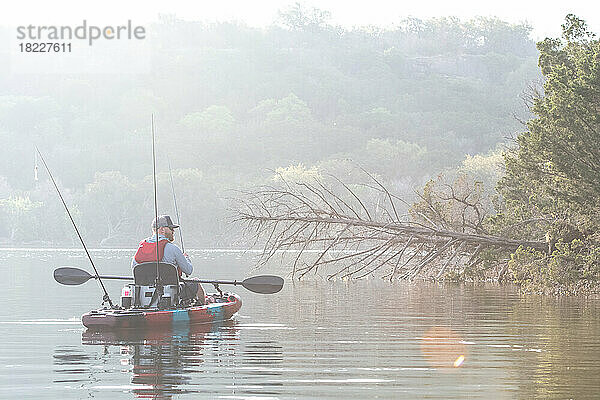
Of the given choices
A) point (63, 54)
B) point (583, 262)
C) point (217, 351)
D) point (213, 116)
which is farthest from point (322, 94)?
point (217, 351)

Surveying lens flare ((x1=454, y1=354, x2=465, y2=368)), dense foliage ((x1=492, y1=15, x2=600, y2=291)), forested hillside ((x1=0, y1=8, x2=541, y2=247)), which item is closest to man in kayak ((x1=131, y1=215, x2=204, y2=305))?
lens flare ((x1=454, y1=354, x2=465, y2=368))

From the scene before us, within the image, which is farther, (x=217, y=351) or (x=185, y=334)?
(x=185, y=334)

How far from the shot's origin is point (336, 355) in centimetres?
1309

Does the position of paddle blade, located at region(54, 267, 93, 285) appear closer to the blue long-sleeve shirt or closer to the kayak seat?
the blue long-sleeve shirt

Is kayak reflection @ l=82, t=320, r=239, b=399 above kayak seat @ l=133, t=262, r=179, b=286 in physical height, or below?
below

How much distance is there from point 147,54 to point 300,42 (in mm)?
28088

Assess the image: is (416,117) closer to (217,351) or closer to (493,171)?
(493,171)

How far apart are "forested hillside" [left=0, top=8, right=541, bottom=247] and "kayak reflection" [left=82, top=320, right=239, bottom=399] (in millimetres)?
89441

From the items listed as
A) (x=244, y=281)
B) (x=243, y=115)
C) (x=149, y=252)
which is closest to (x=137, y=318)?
(x=149, y=252)

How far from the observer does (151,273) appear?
15547 mm

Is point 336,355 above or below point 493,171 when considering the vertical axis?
below

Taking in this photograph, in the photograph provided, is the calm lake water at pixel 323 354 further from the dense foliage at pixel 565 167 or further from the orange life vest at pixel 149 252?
the dense foliage at pixel 565 167

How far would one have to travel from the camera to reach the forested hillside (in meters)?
124

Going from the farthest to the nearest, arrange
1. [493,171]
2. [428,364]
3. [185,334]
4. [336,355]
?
[493,171]
[185,334]
[336,355]
[428,364]
